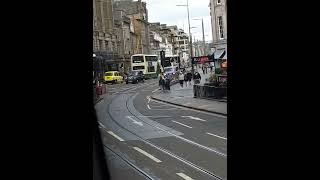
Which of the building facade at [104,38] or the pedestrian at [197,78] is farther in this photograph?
the pedestrian at [197,78]

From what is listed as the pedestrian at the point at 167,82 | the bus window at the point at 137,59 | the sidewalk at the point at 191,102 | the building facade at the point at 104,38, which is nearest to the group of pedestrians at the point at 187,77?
the sidewalk at the point at 191,102

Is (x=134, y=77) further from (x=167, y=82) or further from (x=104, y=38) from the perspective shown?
(x=167, y=82)

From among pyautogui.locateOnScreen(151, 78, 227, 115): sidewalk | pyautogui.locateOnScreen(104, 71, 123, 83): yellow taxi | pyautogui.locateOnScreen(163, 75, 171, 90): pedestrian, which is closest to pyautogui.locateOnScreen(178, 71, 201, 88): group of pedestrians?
pyautogui.locateOnScreen(151, 78, 227, 115): sidewalk

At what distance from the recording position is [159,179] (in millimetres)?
8172

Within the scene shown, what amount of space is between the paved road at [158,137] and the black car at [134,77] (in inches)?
19.2

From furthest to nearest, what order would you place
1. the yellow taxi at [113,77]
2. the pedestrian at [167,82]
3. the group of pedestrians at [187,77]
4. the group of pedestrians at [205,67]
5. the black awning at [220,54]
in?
the group of pedestrians at [187,77], the group of pedestrians at [205,67], the pedestrian at [167,82], the black awning at [220,54], the yellow taxi at [113,77]

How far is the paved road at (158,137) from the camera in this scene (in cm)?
871

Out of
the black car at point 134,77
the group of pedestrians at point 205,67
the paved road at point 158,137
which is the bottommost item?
the paved road at point 158,137

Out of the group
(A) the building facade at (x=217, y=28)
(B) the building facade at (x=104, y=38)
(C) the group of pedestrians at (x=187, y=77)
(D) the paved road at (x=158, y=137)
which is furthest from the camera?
(C) the group of pedestrians at (x=187, y=77)

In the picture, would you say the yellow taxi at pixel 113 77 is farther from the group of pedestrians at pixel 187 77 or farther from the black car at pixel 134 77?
the group of pedestrians at pixel 187 77

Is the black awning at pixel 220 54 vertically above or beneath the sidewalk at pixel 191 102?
above
